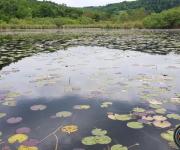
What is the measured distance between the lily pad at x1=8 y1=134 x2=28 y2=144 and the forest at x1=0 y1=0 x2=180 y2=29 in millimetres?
47487

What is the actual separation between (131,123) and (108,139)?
613 millimetres

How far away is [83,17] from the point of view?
9025 cm

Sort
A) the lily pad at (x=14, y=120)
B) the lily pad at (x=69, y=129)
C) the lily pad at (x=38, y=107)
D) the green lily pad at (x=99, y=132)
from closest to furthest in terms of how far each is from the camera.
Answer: the green lily pad at (x=99, y=132) → the lily pad at (x=69, y=129) → the lily pad at (x=14, y=120) → the lily pad at (x=38, y=107)

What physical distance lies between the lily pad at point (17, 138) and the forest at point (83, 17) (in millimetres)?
47487

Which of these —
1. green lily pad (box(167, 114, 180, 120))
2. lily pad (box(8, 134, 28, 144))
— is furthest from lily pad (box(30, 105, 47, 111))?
green lily pad (box(167, 114, 180, 120))

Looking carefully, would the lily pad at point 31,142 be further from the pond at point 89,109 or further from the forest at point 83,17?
the forest at point 83,17

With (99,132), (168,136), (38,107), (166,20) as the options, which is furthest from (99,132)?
(166,20)

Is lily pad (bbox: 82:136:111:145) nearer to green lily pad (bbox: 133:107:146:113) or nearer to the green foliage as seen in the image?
green lily pad (bbox: 133:107:146:113)

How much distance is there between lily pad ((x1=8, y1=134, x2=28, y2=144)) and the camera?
3.16 m

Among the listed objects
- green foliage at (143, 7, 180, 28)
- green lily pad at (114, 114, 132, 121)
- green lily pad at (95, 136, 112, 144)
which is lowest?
green lily pad at (114, 114, 132, 121)

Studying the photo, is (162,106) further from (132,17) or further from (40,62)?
(132,17)

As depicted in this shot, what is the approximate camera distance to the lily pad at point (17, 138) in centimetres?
316

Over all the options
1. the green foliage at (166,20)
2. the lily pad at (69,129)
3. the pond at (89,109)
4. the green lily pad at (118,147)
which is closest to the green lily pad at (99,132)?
the pond at (89,109)

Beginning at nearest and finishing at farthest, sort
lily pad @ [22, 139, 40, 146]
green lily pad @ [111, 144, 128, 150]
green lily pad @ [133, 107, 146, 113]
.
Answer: green lily pad @ [111, 144, 128, 150]
lily pad @ [22, 139, 40, 146]
green lily pad @ [133, 107, 146, 113]
